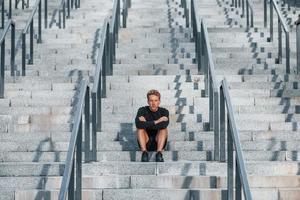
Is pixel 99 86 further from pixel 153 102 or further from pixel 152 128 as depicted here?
pixel 152 128

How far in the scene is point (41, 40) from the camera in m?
13.5

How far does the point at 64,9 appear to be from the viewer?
1493 cm

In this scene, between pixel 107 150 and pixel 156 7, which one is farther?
pixel 156 7

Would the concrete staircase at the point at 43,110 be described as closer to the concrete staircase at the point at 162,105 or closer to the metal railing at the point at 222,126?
the concrete staircase at the point at 162,105

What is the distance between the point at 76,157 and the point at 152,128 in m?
1.30

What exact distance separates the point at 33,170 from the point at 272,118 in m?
2.98

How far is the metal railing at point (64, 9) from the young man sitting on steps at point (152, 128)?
21.7 ft

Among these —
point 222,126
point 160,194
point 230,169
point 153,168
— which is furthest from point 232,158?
point 222,126

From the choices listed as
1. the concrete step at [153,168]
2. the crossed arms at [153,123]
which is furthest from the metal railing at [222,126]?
the crossed arms at [153,123]

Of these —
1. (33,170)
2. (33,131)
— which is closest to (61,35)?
(33,131)

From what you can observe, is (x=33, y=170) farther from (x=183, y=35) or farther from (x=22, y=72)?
(x=183, y=35)

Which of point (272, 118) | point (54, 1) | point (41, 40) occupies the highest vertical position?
point (54, 1)

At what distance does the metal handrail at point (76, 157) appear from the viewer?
5857 mm

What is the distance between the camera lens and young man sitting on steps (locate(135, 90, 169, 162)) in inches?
309
